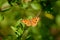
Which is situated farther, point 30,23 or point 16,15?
point 16,15

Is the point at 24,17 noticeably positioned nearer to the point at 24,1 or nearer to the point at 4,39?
the point at 24,1

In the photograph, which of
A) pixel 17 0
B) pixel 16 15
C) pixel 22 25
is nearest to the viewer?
pixel 22 25

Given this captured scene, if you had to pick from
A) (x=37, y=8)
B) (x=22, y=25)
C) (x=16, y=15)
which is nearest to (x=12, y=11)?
(x=16, y=15)

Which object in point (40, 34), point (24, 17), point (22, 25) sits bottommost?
point (40, 34)

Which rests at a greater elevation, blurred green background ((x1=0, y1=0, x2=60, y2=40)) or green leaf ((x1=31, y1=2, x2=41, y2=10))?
green leaf ((x1=31, y1=2, x2=41, y2=10))

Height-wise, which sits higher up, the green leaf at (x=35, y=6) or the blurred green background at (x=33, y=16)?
the green leaf at (x=35, y=6)

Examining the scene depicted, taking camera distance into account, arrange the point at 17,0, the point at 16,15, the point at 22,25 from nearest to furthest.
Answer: the point at 22,25 < the point at 17,0 < the point at 16,15

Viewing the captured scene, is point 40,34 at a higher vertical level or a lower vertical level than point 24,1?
lower

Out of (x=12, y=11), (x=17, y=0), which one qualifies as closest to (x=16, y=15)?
(x=12, y=11)
